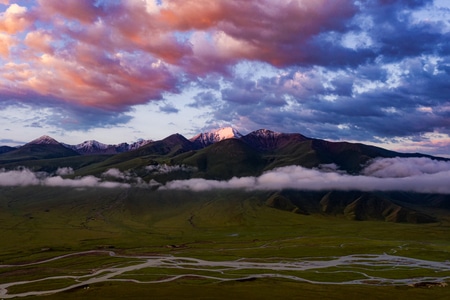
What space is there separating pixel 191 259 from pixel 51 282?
225 ft

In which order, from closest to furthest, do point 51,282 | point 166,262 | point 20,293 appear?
1. point 20,293
2. point 51,282
3. point 166,262

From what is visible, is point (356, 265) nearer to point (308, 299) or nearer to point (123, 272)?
point (308, 299)

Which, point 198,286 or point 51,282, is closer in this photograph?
point 198,286

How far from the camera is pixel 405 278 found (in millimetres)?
148500

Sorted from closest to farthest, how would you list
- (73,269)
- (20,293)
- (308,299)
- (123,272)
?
(308,299)
(20,293)
(123,272)
(73,269)

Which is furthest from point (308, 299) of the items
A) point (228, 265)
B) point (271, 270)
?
point (228, 265)

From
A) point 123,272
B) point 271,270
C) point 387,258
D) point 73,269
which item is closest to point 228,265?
point 271,270

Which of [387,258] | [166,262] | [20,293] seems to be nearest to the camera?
[20,293]

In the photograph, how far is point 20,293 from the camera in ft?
413

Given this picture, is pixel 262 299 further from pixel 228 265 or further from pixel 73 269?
pixel 73 269

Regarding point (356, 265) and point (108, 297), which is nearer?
Result: point (108, 297)

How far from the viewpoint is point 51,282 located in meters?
141

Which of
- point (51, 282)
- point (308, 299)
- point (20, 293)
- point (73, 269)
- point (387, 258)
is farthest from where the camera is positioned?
point (387, 258)

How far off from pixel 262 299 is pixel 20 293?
7211 cm
